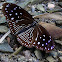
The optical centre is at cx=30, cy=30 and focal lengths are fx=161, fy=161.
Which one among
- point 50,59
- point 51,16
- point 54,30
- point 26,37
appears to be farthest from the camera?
point 51,16

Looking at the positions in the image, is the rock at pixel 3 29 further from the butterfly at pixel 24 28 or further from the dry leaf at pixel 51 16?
the dry leaf at pixel 51 16

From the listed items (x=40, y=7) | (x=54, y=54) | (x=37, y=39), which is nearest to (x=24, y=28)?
(x=37, y=39)

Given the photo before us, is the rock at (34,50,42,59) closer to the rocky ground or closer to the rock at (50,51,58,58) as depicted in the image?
the rocky ground

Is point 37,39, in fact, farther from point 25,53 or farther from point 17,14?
point 17,14

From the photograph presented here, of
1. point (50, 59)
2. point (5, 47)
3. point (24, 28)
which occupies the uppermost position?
point (24, 28)

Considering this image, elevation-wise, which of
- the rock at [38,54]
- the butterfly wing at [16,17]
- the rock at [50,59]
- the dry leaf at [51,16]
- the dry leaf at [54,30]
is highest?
the butterfly wing at [16,17]

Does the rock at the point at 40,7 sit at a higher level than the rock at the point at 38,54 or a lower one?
higher

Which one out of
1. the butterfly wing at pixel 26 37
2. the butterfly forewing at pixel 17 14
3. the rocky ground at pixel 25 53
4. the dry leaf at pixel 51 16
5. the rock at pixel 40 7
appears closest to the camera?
the rocky ground at pixel 25 53

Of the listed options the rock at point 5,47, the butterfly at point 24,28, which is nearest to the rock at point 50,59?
the butterfly at point 24,28

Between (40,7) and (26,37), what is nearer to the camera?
(26,37)
